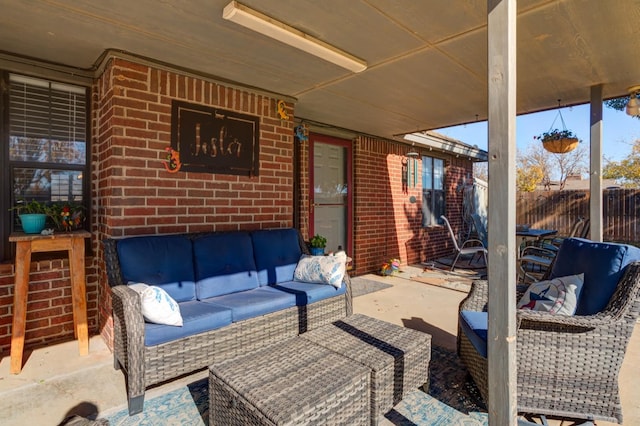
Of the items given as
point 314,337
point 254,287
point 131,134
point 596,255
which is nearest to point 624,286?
point 596,255

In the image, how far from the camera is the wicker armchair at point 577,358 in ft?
6.27

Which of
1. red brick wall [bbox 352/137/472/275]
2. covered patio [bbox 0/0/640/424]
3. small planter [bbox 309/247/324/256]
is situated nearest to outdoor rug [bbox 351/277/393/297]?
red brick wall [bbox 352/137/472/275]

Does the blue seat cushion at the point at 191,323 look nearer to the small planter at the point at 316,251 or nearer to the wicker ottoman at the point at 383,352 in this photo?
the wicker ottoman at the point at 383,352

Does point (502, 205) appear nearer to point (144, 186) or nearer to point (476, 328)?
point (476, 328)

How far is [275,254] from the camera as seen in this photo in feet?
11.5

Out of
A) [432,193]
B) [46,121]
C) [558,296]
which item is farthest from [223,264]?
[432,193]

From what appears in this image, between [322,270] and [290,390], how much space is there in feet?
5.75

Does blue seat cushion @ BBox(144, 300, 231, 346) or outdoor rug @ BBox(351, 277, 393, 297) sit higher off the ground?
Result: blue seat cushion @ BBox(144, 300, 231, 346)

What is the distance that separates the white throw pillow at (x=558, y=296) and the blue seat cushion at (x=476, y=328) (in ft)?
1.09

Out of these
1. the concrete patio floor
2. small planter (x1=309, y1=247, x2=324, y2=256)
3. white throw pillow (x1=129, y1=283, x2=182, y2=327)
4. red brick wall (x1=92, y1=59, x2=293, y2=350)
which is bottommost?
the concrete patio floor

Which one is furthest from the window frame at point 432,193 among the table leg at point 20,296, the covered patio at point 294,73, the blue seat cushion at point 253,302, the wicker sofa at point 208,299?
the table leg at point 20,296

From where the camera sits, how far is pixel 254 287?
324 cm

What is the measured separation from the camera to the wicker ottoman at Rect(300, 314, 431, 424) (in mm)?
1872

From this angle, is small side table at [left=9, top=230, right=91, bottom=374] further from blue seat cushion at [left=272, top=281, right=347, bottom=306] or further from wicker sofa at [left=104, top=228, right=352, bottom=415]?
blue seat cushion at [left=272, top=281, right=347, bottom=306]
